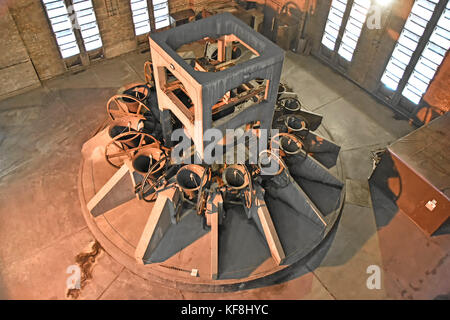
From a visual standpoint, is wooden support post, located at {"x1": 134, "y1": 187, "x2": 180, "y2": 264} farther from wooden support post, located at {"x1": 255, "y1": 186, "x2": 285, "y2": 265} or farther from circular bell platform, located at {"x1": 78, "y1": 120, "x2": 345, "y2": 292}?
wooden support post, located at {"x1": 255, "y1": 186, "x2": 285, "y2": 265}

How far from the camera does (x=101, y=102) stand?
556 inches

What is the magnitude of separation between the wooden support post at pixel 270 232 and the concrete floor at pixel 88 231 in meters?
0.85

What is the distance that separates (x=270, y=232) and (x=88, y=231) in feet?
18.3

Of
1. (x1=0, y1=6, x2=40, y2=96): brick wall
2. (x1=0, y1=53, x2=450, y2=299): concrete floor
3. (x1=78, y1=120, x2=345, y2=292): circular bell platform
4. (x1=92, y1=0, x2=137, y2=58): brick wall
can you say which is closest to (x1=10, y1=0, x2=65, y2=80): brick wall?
(x1=0, y1=6, x2=40, y2=96): brick wall

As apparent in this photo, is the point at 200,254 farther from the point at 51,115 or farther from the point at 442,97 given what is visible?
the point at 442,97

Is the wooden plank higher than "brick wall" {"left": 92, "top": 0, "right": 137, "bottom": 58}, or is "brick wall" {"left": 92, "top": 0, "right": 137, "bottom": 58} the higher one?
"brick wall" {"left": 92, "top": 0, "right": 137, "bottom": 58}

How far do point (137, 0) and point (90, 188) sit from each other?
356 inches

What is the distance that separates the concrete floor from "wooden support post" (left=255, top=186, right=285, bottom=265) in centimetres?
85

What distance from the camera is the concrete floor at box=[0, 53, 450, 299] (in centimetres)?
932

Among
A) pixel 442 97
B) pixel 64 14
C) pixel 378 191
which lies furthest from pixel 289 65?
pixel 64 14

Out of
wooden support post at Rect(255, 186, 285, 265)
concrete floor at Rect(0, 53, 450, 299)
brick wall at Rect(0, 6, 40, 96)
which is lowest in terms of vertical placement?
concrete floor at Rect(0, 53, 450, 299)

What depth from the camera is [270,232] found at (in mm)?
9562

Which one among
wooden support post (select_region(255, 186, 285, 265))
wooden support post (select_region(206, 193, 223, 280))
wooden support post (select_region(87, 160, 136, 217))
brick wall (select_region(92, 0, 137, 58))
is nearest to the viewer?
wooden support post (select_region(206, 193, 223, 280))

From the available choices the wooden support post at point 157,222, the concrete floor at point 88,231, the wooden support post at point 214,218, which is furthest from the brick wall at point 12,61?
the wooden support post at point 214,218
